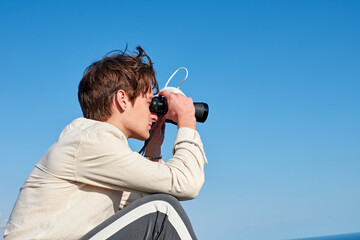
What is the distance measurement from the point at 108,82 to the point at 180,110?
0.41m

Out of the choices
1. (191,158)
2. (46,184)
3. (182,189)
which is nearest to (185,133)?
(191,158)

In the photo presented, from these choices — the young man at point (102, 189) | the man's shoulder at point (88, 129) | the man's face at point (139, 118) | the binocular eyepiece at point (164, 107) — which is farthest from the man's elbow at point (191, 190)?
the binocular eyepiece at point (164, 107)

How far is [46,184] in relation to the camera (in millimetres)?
1693

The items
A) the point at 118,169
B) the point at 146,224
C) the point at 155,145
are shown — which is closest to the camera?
the point at 146,224

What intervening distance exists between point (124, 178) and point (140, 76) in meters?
0.67

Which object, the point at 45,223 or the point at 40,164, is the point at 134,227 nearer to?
the point at 45,223

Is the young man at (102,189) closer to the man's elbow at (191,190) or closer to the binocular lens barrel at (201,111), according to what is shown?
the man's elbow at (191,190)

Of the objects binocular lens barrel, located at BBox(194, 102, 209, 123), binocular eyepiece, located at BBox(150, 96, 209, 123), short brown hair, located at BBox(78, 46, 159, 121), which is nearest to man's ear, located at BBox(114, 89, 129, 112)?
short brown hair, located at BBox(78, 46, 159, 121)

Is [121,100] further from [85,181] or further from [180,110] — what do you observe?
[85,181]

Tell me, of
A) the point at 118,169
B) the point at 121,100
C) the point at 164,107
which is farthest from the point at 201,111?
the point at 118,169

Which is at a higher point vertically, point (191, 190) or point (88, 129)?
point (88, 129)

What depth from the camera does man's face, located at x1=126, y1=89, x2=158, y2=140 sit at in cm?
210

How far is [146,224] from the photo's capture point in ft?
5.22

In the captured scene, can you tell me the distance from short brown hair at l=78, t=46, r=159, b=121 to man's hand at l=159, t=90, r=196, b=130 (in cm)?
15
